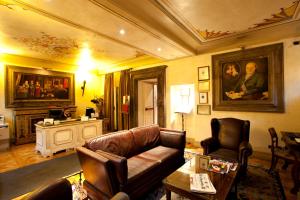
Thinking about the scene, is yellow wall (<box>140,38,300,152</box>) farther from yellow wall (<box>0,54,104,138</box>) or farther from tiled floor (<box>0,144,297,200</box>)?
yellow wall (<box>0,54,104,138</box>)

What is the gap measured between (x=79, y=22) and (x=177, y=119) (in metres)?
3.75

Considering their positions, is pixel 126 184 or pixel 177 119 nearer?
pixel 126 184

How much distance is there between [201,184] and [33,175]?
3064 mm

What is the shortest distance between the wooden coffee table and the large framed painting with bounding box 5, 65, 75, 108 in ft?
18.8

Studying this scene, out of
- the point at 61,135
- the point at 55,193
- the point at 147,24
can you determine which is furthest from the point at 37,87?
the point at 55,193

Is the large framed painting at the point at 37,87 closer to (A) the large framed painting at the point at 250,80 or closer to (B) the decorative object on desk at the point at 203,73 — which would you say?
(B) the decorative object on desk at the point at 203,73

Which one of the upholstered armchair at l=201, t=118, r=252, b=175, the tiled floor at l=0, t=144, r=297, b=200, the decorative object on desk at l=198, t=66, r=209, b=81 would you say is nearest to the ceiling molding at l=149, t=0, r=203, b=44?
the decorative object on desk at l=198, t=66, r=209, b=81

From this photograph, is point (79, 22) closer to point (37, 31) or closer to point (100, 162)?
point (37, 31)

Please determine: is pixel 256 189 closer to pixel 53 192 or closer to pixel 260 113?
pixel 260 113

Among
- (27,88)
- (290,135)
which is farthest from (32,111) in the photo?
(290,135)

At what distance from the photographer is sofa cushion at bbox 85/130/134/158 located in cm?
228

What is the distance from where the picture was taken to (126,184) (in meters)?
1.88

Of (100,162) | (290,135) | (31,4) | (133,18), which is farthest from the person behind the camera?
(290,135)

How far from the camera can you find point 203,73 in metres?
4.48
